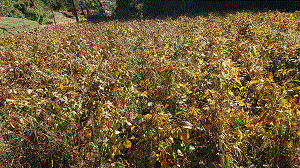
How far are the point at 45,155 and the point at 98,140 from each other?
0.71 metres

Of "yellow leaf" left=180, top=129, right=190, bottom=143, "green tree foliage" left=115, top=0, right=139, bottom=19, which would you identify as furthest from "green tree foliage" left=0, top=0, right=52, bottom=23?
"yellow leaf" left=180, top=129, right=190, bottom=143

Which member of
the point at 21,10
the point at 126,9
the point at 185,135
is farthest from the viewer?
the point at 21,10

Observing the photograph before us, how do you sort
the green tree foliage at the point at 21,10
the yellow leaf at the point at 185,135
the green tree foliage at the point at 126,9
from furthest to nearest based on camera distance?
the green tree foliage at the point at 21,10 < the green tree foliage at the point at 126,9 < the yellow leaf at the point at 185,135

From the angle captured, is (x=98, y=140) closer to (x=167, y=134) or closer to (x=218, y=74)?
(x=167, y=134)

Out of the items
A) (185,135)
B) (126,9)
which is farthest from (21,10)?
(185,135)

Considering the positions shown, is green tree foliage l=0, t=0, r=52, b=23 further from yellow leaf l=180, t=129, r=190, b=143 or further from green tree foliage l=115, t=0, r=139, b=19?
yellow leaf l=180, t=129, r=190, b=143

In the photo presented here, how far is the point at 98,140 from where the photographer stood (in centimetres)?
189

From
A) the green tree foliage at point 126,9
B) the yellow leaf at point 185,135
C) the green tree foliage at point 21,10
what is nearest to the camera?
the yellow leaf at point 185,135

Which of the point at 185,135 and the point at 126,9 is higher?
the point at 126,9

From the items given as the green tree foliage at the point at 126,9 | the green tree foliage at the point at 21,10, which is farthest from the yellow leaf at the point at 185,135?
the green tree foliage at the point at 21,10

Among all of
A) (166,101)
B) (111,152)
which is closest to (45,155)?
(111,152)

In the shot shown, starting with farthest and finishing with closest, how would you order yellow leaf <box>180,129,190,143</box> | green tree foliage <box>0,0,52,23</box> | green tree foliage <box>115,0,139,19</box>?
green tree foliage <box>0,0,52,23</box>, green tree foliage <box>115,0,139,19</box>, yellow leaf <box>180,129,190,143</box>

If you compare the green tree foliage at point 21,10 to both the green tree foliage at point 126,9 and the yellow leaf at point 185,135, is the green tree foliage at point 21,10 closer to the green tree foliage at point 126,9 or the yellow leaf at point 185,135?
the green tree foliage at point 126,9

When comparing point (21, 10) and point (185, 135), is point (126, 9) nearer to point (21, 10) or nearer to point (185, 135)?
point (21, 10)
